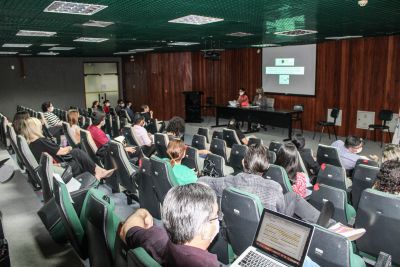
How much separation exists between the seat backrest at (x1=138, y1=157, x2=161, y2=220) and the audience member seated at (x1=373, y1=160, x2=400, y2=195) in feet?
7.42

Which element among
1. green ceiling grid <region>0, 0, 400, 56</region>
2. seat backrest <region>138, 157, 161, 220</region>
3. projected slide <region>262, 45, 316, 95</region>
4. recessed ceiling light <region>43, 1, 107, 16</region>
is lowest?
seat backrest <region>138, 157, 161, 220</region>

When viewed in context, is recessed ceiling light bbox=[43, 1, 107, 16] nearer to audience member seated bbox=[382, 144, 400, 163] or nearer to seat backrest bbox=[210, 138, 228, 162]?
seat backrest bbox=[210, 138, 228, 162]

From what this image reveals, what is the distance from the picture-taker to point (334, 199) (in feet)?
10.1

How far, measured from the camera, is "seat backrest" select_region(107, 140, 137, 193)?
176 inches

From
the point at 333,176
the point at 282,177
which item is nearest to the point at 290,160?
the point at 282,177

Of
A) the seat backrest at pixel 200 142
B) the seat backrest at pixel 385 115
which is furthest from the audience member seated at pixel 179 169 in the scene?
the seat backrest at pixel 385 115

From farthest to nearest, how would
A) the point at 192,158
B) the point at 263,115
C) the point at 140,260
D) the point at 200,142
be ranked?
the point at 263,115 < the point at 200,142 < the point at 192,158 < the point at 140,260

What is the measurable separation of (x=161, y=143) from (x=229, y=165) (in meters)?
1.24

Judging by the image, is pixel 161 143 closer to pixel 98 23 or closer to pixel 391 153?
pixel 98 23

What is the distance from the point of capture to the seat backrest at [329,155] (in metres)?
4.87

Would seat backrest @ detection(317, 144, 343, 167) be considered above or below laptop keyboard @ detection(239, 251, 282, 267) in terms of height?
below

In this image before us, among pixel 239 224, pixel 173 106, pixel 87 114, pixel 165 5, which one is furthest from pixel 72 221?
pixel 173 106

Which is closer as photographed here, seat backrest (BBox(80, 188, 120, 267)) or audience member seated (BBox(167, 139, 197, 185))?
seat backrest (BBox(80, 188, 120, 267))

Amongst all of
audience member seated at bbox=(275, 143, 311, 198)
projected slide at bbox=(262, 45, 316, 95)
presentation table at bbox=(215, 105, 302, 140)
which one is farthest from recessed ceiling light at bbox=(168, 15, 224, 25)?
projected slide at bbox=(262, 45, 316, 95)
